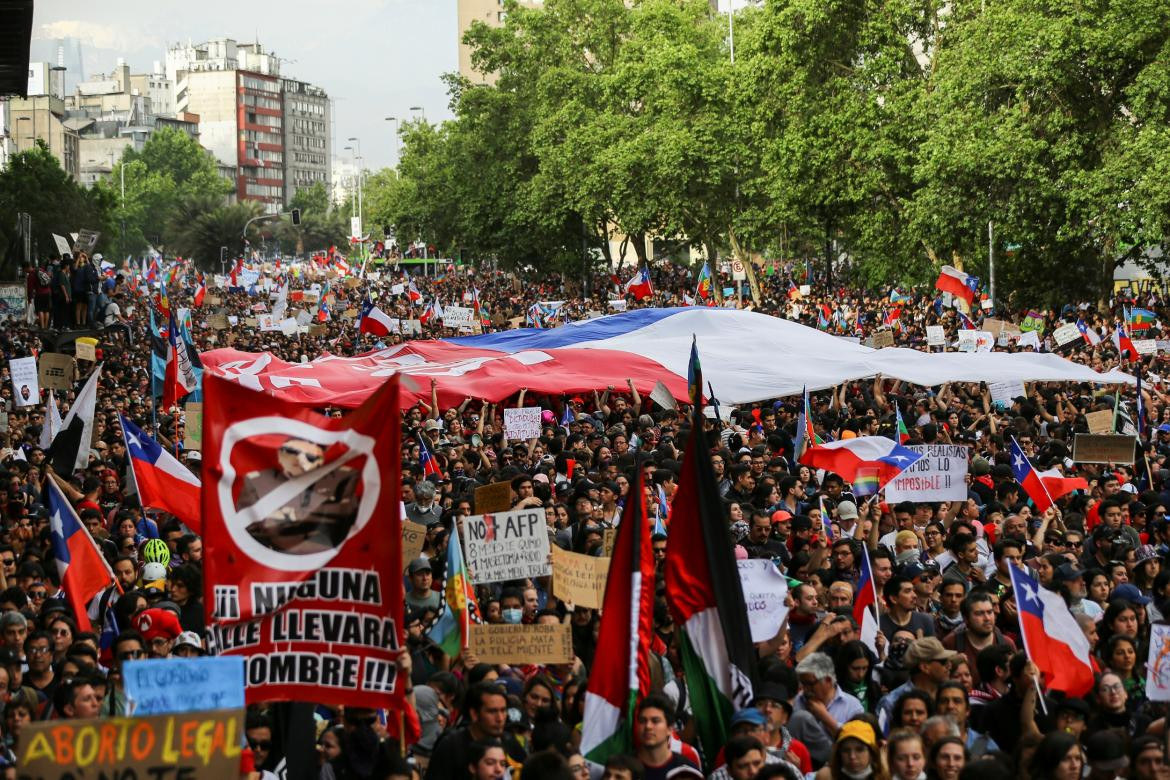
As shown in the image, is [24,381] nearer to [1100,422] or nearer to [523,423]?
[523,423]

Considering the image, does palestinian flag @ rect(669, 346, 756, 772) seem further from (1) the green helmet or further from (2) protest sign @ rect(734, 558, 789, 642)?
(1) the green helmet

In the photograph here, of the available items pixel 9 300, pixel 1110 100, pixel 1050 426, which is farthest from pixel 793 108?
pixel 1050 426

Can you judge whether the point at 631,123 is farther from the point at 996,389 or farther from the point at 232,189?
the point at 232,189

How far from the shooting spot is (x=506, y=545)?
9648 mm

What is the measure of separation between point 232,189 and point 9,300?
149781 mm

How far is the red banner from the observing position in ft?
21.0

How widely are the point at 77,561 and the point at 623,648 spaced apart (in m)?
4.41

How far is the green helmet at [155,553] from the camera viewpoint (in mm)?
11320

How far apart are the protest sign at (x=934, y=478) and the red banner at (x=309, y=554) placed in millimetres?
6340

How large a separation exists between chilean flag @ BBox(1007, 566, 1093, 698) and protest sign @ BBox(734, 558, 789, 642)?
3.92 ft

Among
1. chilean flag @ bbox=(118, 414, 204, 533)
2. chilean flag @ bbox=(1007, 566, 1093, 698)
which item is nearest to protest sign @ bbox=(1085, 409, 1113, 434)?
chilean flag @ bbox=(118, 414, 204, 533)

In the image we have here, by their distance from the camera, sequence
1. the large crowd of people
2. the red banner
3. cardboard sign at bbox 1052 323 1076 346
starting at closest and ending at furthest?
the red banner < the large crowd of people < cardboard sign at bbox 1052 323 1076 346

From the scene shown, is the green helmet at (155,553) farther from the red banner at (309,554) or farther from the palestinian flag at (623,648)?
the palestinian flag at (623,648)

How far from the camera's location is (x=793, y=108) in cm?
4156
